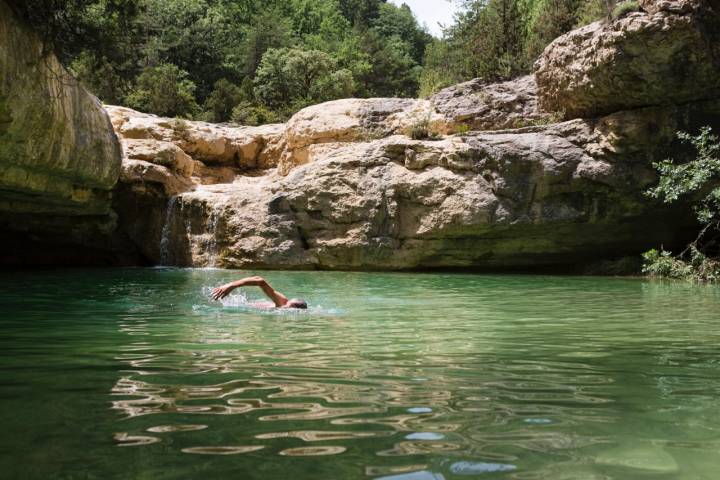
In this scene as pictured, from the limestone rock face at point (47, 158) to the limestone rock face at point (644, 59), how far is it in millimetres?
11034

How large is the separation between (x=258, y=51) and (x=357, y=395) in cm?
4063

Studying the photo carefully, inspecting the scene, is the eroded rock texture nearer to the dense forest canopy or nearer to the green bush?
the dense forest canopy

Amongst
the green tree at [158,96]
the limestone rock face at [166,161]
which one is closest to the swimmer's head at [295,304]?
the limestone rock face at [166,161]

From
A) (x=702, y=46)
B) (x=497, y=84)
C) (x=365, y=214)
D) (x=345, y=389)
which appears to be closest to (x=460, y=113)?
(x=497, y=84)

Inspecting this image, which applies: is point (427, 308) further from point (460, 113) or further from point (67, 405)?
point (460, 113)

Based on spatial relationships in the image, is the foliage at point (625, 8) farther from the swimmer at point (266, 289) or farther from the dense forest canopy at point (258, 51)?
the swimmer at point (266, 289)

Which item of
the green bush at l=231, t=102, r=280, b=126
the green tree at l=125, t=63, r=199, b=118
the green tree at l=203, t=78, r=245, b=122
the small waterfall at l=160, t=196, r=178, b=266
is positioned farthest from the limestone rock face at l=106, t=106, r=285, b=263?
the green tree at l=203, t=78, r=245, b=122

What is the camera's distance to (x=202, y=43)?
1523 inches

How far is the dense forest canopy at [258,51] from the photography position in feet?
38.1

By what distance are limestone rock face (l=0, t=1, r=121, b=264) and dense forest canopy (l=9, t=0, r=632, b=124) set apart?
648 mm

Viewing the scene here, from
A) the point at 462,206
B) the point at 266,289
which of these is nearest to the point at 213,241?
the point at 462,206

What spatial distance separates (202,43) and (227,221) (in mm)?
24649

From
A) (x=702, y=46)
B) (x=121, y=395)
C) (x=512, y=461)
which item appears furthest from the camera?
(x=702, y=46)

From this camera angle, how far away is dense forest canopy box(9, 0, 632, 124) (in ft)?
38.1
